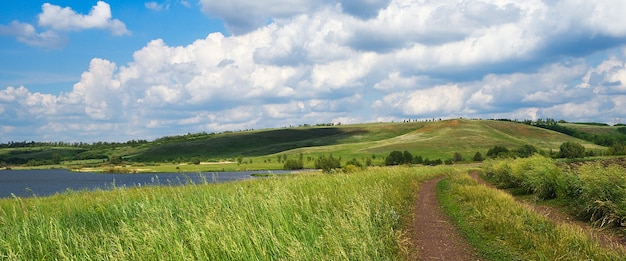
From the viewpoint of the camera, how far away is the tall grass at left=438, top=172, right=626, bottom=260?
34.0 ft

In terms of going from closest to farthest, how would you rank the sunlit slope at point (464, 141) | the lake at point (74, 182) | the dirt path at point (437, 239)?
the dirt path at point (437, 239), the lake at point (74, 182), the sunlit slope at point (464, 141)

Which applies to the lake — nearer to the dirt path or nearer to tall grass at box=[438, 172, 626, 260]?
the dirt path

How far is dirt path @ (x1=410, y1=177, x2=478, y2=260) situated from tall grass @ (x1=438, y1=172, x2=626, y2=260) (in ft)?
1.35

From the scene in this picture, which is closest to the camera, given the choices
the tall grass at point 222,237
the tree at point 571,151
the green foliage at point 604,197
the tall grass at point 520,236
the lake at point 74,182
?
the tall grass at point 222,237

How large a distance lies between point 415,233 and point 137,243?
907cm

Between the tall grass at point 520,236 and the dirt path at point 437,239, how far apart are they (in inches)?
16.2

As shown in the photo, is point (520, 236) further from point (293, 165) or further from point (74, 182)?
point (293, 165)

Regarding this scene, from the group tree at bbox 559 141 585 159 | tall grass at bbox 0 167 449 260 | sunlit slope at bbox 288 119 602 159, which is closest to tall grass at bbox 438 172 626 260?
tall grass at bbox 0 167 449 260

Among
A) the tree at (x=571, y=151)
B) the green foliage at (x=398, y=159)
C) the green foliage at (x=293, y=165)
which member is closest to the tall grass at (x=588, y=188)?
the tree at (x=571, y=151)

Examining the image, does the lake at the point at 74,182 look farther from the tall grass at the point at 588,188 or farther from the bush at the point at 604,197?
the tall grass at the point at 588,188

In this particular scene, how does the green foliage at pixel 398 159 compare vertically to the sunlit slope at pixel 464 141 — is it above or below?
below

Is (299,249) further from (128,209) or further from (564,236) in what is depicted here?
(564,236)

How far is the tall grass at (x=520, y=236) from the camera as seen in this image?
408 inches

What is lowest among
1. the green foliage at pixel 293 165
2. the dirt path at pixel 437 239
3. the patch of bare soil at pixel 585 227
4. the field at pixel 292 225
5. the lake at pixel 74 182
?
the green foliage at pixel 293 165
